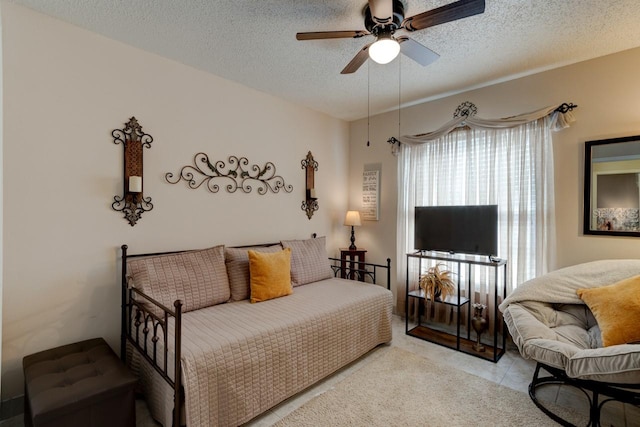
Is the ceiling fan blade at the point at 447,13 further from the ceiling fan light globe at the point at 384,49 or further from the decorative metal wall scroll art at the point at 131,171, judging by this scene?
the decorative metal wall scroll art at the point at 131,171

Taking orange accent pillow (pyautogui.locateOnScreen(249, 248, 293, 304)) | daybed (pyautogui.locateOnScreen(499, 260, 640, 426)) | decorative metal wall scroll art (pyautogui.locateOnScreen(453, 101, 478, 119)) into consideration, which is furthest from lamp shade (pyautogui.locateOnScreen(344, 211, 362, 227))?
daybed (pyautogui.locateOnScreen(499, 260, 640, 426))

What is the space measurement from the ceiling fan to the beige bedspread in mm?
1864

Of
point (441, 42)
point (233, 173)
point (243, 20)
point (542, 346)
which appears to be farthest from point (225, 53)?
point (542, 346)

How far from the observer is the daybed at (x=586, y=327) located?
168cm

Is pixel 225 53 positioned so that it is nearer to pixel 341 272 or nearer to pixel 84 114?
pixel 84 114

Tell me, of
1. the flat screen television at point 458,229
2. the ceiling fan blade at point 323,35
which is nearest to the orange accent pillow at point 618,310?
the flat screen television at point 458,229

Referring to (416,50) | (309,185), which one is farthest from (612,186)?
(309,185)

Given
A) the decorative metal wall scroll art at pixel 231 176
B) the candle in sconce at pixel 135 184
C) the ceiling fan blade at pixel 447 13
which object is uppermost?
the ceiling fan blade at pixel 447 13

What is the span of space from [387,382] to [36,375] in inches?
87.9

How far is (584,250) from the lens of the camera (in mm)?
2600

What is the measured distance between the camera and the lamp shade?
3947mm

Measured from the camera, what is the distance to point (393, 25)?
189 cm

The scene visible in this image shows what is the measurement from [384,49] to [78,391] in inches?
95.9

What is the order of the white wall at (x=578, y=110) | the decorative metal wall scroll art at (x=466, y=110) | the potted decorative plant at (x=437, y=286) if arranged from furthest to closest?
the decorative metal wall scroll art at (x=466, y=110) → the potted decorative plant at (x=437, y=286) → the white wall at (x=578, y=110)
